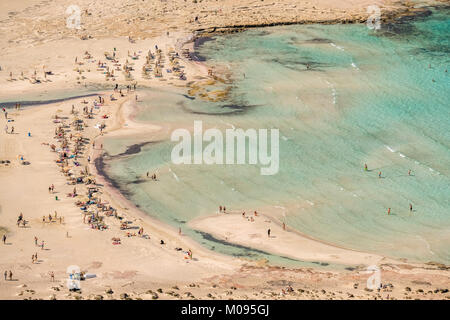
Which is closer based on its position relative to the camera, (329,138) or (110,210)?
(110,210)

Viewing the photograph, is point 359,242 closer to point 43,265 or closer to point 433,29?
point 43,265

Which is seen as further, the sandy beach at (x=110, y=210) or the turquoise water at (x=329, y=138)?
the turquoise water at (x=329, y=138)

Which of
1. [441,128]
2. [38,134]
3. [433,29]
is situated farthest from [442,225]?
[433,29]

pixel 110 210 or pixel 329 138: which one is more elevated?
pixel 329 138
